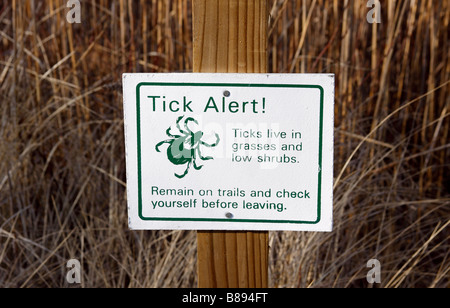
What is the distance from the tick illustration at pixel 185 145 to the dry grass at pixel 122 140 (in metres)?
0.76

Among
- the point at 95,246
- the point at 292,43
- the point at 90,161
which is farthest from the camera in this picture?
the point at 292,43

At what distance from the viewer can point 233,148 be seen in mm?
792

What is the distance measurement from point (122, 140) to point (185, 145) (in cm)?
102

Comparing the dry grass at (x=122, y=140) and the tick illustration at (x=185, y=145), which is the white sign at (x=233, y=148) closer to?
the tick illustration at (x=185, y=145)

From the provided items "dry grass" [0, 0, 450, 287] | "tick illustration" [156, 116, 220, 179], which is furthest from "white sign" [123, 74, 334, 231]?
"dry grass" [0, 0, 450, 287]

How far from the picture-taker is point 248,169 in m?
0.80

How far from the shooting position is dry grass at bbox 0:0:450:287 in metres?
1.61

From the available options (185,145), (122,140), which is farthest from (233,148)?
(122,140)

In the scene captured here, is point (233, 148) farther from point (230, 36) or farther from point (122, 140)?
point (122, 140)

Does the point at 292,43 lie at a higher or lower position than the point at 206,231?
higher

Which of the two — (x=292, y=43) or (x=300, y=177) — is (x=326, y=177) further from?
(x=292, y=43)

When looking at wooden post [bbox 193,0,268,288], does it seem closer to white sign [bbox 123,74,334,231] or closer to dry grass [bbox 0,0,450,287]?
white sign [bbox 123,74,334,231]

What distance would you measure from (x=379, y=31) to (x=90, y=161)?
3.31 feet

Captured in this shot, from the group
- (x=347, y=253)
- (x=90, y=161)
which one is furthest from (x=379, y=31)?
(x=90, y=161)
